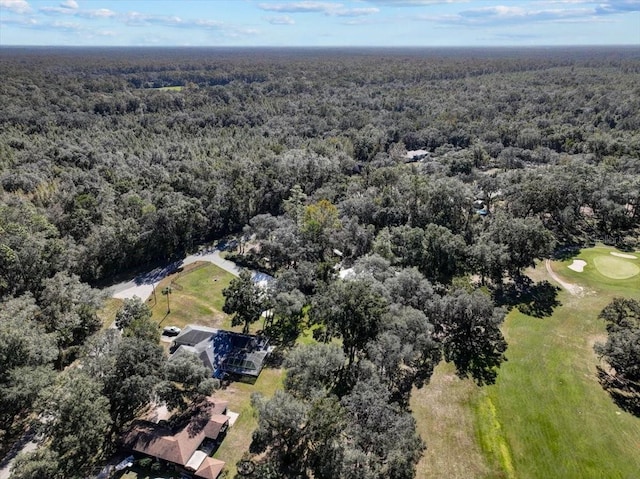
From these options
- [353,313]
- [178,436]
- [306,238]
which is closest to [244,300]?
[353,313]

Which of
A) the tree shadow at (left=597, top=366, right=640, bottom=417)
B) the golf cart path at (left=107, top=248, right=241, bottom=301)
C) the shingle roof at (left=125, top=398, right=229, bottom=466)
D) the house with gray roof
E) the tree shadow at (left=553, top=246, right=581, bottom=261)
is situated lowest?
the golf cart path at (left=107, top=248, right=241, bottom=301)

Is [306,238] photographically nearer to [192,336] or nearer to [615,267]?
[192,336]

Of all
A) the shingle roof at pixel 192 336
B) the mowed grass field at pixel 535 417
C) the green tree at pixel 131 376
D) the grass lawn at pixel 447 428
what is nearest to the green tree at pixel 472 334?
the mowed grass field at pixel 535 417

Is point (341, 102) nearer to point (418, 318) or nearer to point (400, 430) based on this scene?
point (418, 318)

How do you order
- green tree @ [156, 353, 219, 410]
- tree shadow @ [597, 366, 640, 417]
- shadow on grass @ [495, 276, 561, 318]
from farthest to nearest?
1. shadow on grass @ [495, 276, 561, 318]
2. tree shadow @ [597, 366, 640, 417]
3. green tree @ [156, 353, 219, 410]

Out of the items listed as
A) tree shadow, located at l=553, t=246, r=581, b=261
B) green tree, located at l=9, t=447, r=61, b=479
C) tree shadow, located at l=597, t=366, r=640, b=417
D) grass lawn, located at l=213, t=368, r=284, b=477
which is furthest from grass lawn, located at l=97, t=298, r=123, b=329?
tree shadow, located at l=553, t=246, r=581, b=261

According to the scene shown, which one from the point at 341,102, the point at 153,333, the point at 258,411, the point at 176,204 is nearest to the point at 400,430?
the point at 258,411

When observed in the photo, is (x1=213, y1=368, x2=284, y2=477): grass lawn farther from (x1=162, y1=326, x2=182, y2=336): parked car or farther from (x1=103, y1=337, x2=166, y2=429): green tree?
(x1=162, y1=326, x2=182, y2=336): parked car
